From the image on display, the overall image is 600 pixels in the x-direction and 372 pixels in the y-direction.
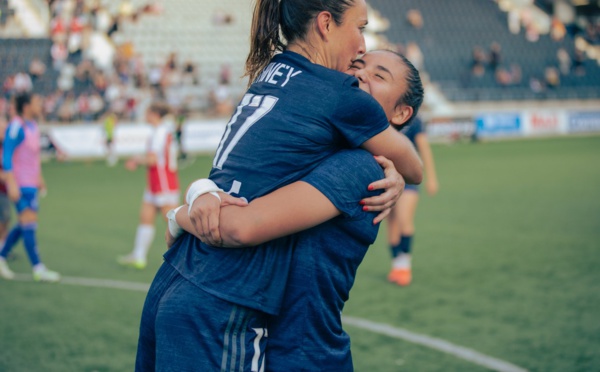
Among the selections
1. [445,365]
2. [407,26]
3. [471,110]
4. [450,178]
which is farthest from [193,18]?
[445,365]

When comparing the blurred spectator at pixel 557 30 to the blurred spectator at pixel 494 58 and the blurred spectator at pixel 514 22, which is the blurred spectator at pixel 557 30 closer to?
the blurred spectator at pixel 514 22

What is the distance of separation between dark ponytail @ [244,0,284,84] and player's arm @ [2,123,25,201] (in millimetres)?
5999

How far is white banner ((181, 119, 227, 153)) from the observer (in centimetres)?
2570

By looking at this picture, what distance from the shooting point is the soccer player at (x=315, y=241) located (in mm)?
1917

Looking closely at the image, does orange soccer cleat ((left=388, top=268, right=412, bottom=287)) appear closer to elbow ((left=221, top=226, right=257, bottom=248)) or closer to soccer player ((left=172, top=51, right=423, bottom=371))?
soccer player ((left=172, top=51, right=423, bottom=371))

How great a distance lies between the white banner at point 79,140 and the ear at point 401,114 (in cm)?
2295

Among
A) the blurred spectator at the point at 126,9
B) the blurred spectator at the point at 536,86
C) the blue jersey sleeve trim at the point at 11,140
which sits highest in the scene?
the blue jersey sleeve trim at the point at 11,140

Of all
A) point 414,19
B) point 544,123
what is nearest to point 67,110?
point 414,19

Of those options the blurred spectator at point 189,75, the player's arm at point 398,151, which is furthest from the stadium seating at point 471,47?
the player's arm at point 398,151

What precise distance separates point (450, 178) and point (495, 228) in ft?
22.6

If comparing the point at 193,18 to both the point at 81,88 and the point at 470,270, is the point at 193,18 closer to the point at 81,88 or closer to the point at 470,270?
the point at 81,88

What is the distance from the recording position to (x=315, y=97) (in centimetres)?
199

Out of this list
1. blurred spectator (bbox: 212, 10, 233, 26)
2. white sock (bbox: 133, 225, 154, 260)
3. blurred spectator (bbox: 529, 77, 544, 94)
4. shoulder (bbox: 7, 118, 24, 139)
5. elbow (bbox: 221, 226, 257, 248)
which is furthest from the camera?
blurred spectator (bbox: 529, 77, 544, 94)

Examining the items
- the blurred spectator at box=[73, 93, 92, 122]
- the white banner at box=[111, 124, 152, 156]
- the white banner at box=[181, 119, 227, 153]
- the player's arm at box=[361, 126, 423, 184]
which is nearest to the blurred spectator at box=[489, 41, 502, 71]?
the white banner at box=[181, 119, 227, 153]
